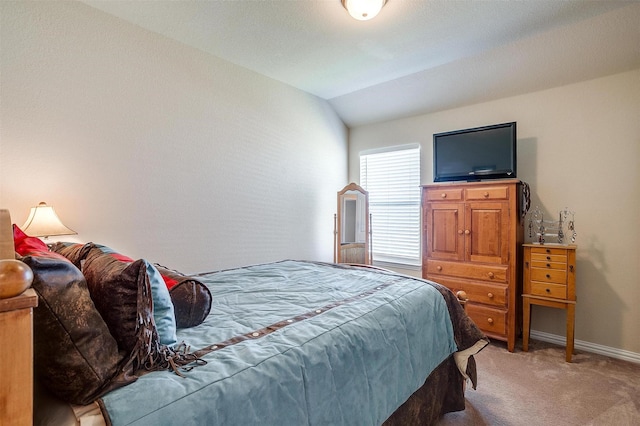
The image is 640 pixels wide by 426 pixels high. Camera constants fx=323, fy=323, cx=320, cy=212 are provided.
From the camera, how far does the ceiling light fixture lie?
6.67ft

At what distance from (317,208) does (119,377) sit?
338 centimetres

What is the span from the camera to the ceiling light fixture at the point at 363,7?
2.03 m

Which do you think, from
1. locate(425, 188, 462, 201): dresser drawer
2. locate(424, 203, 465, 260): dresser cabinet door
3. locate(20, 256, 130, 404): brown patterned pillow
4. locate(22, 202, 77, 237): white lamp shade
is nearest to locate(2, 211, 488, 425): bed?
locate(20, 256, 130, 404): brown patterned pillow

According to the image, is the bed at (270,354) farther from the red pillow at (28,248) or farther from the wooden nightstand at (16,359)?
the wooden nightstand at (16,359)

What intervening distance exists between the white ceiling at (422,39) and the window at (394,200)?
2.87ft

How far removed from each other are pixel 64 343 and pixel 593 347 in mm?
3747

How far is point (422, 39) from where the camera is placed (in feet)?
8.69

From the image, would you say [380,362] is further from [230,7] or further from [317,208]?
[317,208]

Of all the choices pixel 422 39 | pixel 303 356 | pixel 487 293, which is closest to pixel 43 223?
pixel 303 356

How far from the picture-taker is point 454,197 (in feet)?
10.3

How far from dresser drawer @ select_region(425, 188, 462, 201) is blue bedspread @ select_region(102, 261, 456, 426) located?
1476mm

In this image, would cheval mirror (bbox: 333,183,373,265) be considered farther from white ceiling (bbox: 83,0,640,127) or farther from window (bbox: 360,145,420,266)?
white ceiling (bbox: 83,0,640,127)

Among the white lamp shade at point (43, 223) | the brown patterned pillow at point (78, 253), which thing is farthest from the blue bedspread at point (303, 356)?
the white lamp shade at point (43, 223)

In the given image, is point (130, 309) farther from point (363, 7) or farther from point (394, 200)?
point (394, 200)
